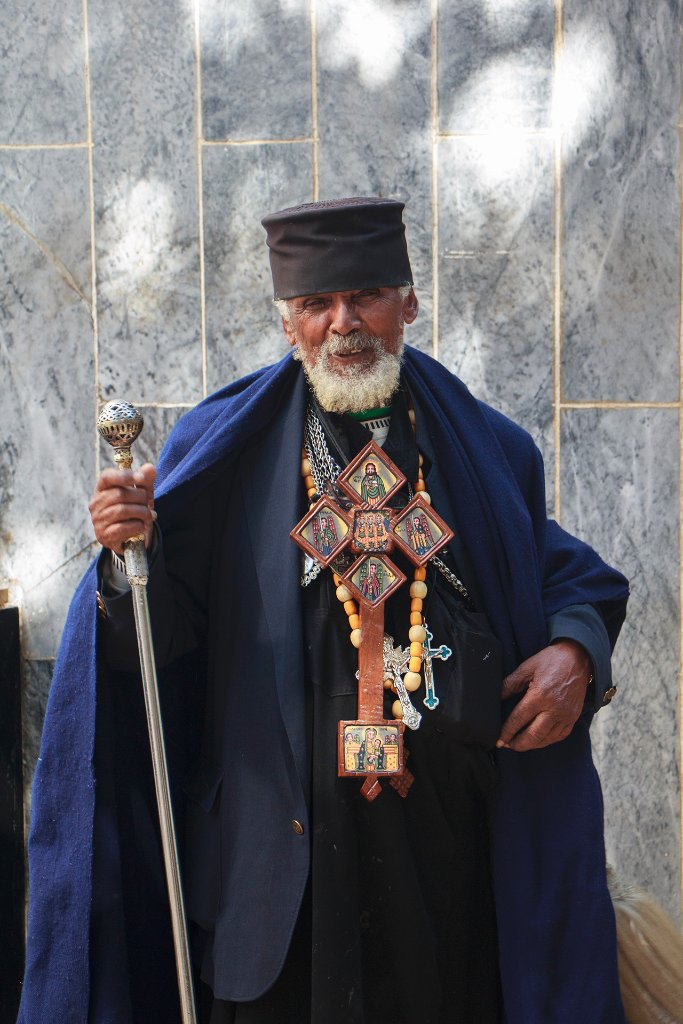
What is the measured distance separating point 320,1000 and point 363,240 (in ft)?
5.31

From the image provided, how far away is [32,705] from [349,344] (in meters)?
1.97

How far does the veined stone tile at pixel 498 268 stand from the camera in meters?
3.91

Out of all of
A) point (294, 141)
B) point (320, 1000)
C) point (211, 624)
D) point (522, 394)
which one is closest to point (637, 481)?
point (522, 394)

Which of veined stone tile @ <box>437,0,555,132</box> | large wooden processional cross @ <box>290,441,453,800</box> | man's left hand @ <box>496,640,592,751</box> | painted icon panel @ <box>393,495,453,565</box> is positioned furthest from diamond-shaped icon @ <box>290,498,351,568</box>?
veined stone tile @ <box>437,0,555,132</box>

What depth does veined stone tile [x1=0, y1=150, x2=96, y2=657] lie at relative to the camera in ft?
12.9

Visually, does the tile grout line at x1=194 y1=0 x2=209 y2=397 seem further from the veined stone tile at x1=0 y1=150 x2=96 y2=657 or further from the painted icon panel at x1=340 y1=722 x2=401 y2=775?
the painted icon panel at x1=340 y1=722 x2=401 y2=775

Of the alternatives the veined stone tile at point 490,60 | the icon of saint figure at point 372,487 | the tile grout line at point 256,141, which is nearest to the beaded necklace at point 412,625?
the icon of saint figure at point 372,487

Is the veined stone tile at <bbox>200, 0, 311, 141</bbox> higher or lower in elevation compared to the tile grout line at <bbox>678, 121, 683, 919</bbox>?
higher

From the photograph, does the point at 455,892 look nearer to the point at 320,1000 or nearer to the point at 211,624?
the point at 320,1000

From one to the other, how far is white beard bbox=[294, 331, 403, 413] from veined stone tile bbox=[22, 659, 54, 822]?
176 cm

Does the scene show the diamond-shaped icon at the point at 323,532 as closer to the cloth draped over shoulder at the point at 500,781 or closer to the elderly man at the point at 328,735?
the elderly man at the point at 328,735

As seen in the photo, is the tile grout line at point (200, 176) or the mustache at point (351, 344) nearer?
the mustache at point (351, 344)

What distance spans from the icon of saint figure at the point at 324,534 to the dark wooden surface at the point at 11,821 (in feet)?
5.43

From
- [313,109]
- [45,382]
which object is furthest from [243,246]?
[45,382]
